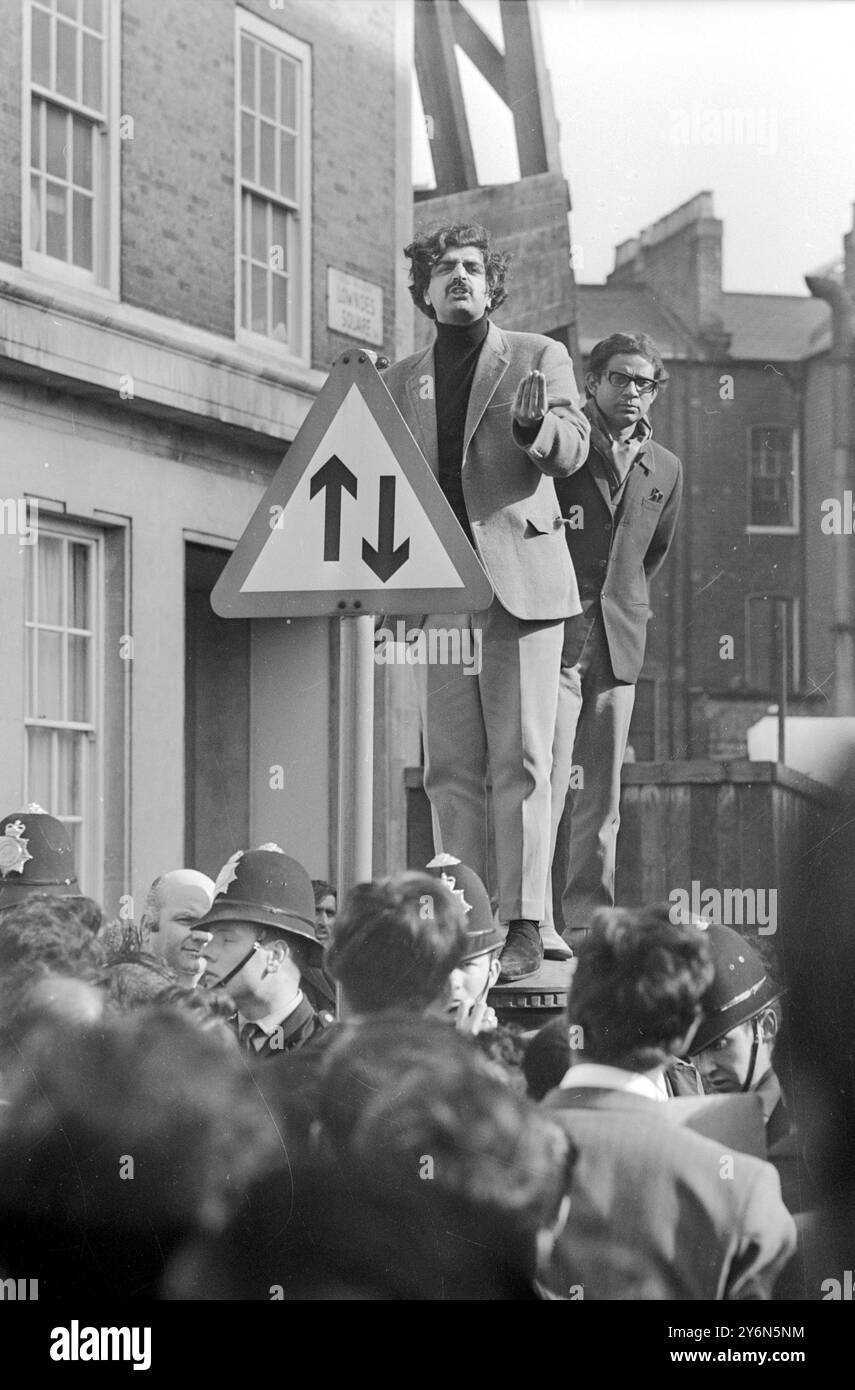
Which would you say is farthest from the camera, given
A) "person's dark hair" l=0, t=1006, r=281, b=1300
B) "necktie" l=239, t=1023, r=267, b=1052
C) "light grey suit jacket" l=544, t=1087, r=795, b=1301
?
"necktie" l=239, t=1023, r=267, b=1052

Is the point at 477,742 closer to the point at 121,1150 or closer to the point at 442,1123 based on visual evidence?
the point at 442,1123

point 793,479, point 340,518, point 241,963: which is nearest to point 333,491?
point 340,518

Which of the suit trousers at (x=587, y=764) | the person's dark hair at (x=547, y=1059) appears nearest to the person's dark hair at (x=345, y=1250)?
the person's dark hair at (x=547, y=1059)

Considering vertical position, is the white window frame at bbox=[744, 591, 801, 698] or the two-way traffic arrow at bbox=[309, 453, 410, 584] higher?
the two-way traffic arrow at bbox=[309, 453, 410, 584]

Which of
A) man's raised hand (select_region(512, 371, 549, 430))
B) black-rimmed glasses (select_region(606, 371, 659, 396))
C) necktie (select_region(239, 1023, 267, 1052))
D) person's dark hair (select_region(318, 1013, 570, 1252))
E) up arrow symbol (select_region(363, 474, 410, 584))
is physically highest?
black-rimmed glasses (select_region(606, 371, 659, 396))

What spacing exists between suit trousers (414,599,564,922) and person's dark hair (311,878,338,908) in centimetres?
21

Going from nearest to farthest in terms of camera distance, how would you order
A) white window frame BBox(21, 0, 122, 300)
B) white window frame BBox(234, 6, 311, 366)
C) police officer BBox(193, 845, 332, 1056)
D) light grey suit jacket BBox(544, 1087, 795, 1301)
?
1. light grey suit jacket BBox(544, 1087, 795, 1301)
2. police officer BBox(193, 845, 332, 1056)
3. white window frame BBox(234, 6, 311, 366)
4. white window frame BBox(21, 0, 122, 300)

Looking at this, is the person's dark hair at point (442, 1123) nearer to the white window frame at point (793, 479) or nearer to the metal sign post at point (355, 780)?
the metal sign post at point (355, 780)

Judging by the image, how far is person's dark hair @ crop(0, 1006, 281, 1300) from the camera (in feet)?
10.5

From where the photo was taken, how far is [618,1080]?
3023 mm

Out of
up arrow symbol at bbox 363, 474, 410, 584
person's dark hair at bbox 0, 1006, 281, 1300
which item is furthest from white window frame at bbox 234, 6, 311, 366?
person's dark hair at bbox 0, 1006, 281, 1300

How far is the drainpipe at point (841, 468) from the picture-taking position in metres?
3.21

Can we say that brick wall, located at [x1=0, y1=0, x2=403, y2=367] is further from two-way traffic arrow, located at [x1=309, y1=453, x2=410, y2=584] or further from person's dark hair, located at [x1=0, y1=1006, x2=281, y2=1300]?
person's dark hair, located at [x1=0, y1=1006, x2=281, y2=1300]
